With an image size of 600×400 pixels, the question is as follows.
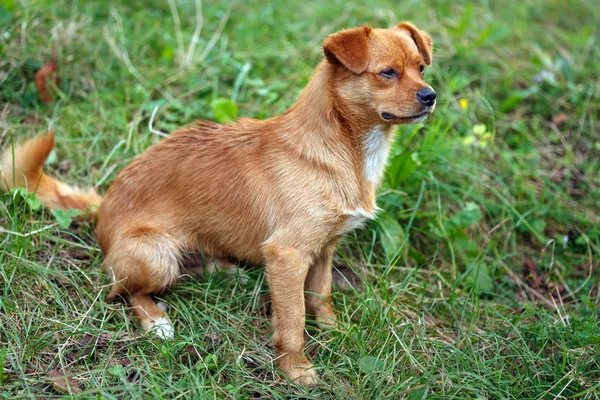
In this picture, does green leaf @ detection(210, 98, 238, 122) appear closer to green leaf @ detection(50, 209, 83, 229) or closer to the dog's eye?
green leaf @ detection(50, 209, 83, 229)

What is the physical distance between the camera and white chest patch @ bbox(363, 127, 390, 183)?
3738 millimetres

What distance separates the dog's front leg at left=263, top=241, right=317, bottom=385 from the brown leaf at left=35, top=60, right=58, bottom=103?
104 inches

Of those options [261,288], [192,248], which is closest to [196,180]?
[192,248]

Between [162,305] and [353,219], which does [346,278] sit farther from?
[162,305]

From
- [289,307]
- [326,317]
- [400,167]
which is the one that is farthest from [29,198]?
[400,167]

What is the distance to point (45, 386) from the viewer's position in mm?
3258

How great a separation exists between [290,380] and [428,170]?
2.03 metres

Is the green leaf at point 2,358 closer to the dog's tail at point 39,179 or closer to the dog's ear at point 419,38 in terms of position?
the dog's tail at point 39,179

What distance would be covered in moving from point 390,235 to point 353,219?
0.78 metres

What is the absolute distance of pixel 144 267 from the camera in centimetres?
378

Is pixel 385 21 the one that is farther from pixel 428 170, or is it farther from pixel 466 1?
pixel 428 170

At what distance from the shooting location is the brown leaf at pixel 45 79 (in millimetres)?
5109

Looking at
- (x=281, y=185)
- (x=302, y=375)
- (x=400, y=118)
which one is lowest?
(x=302, y=375)

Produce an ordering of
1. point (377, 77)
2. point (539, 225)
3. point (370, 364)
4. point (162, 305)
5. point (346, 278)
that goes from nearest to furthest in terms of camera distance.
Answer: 1. point (370, 364)
2. point (377, 77)
3. point (162, 305)
4. point (346, 278)
5. point (539, 225)
